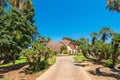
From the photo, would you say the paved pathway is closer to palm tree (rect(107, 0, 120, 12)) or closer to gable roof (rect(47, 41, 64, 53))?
palm tree (rect(107, 0, 120, 12))

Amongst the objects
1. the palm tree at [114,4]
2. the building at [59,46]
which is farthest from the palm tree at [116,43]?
the building at [59,46]

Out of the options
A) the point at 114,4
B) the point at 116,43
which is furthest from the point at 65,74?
the point at 114,4

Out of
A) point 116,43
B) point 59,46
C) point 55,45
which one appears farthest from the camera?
point 55,45

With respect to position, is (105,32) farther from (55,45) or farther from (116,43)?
(55,45)

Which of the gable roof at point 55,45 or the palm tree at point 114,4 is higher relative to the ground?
the gable roof at point 55,45

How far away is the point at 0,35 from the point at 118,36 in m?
13.6

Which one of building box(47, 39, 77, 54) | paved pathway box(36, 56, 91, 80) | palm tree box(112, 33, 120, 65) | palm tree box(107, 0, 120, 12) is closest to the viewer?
paved pathway box(36, 56, 91, 80)

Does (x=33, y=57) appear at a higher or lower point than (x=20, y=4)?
lower

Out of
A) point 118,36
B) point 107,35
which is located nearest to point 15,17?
point 118,36

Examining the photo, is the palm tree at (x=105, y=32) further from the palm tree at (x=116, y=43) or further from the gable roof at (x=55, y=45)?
the gable roof at (x=55, y=45)

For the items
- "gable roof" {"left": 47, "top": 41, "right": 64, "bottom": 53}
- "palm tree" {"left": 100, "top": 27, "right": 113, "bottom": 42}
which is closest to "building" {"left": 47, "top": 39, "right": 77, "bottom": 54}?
"gable roof" {"left": 47, "top": 41, "right": 64, "bottom": 53}

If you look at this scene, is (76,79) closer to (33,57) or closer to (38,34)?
(33,57)

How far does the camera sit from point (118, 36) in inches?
731

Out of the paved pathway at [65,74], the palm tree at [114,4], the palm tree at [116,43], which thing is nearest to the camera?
the paved pathway at [65,74]
